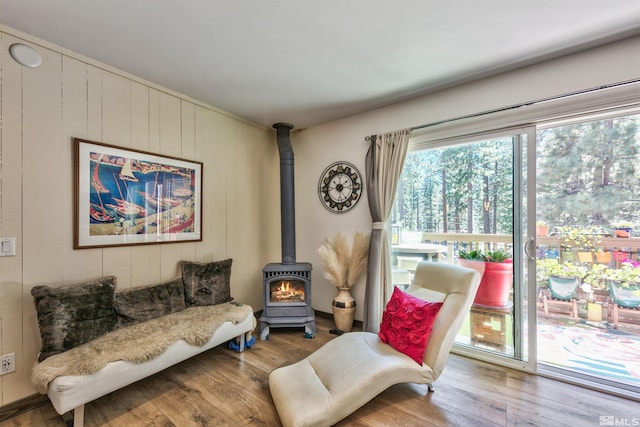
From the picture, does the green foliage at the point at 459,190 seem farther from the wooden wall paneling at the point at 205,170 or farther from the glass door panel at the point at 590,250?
the wooden wall paneling at the point at 205,170

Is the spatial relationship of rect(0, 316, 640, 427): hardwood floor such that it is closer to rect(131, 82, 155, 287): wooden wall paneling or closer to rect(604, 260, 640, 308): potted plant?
rect(604, 260, 640, 308): potted plant

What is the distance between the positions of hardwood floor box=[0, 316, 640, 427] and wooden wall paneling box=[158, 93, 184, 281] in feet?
3.12

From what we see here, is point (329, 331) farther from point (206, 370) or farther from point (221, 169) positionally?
point (221, 169)

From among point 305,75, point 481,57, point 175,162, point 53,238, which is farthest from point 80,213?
point 481,57

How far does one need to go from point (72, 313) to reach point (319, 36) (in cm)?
265

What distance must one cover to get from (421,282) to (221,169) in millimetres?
2551

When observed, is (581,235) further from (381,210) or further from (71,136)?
(71,136)

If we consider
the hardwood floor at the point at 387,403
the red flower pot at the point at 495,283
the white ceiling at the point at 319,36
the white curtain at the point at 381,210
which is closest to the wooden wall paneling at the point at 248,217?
the white ceiling at the point at 319,36

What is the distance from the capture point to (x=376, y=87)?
2.65m

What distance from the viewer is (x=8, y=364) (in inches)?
71.1

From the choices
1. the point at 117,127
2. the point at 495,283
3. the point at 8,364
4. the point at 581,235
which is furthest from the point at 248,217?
the point at 581,235

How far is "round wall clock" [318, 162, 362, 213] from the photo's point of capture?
3305 millimetres

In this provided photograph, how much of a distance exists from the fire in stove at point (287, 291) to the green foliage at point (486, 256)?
1781 mm

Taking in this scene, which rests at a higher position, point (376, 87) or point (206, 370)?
point (376, 87)
